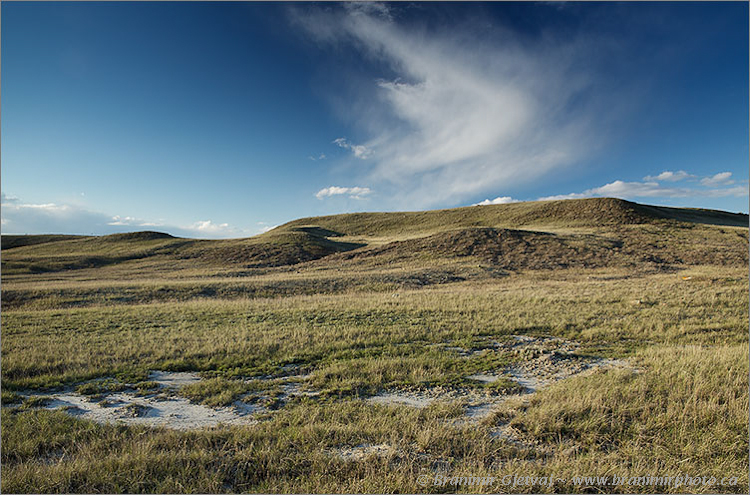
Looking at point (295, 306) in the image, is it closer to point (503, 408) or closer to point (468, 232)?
point (503, 408)

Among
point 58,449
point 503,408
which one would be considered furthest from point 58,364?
point 503,408

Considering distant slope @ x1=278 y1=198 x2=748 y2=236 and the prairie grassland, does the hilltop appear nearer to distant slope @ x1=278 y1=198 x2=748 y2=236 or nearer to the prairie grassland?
distant slope @ x1=278 y1=198 x2=748 y2=236

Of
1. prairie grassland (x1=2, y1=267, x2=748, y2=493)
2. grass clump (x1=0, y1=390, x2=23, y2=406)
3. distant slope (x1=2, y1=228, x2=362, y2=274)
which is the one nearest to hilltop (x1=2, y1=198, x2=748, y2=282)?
distant slope (x1=2, y1=228, x2=362, y2=274)

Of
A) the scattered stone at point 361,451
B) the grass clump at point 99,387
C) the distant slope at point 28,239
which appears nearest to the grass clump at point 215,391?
the grass clump at point 99,387

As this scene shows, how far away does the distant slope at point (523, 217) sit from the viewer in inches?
2859

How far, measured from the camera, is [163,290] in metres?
27.0

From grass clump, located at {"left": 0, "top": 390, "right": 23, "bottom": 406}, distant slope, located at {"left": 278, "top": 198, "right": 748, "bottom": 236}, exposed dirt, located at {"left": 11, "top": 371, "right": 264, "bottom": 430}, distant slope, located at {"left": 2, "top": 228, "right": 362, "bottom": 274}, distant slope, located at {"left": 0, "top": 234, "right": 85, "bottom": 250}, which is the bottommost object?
exposed dirt, located at {"left": 11, "top": 371, "right": 264, "bottom": 430}

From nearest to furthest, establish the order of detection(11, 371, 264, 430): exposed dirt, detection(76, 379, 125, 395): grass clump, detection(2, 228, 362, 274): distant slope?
detection(11, 371, 264, 430): exposed dirt → detection(76, 379, 125, 395): grass clump → detection(2, 228, 362, 274): distant slope

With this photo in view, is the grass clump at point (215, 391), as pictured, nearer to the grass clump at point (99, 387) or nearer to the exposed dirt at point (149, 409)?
the exposed dirt at point (149, 409)

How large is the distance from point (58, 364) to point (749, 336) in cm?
2312

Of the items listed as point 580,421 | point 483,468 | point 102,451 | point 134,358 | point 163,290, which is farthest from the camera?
point 163,290

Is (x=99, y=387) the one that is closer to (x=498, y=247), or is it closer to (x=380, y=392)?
(x=380, y=392)

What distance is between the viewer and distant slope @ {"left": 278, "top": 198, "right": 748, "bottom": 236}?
72625 millimetres

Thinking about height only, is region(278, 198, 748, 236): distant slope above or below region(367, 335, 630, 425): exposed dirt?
above
